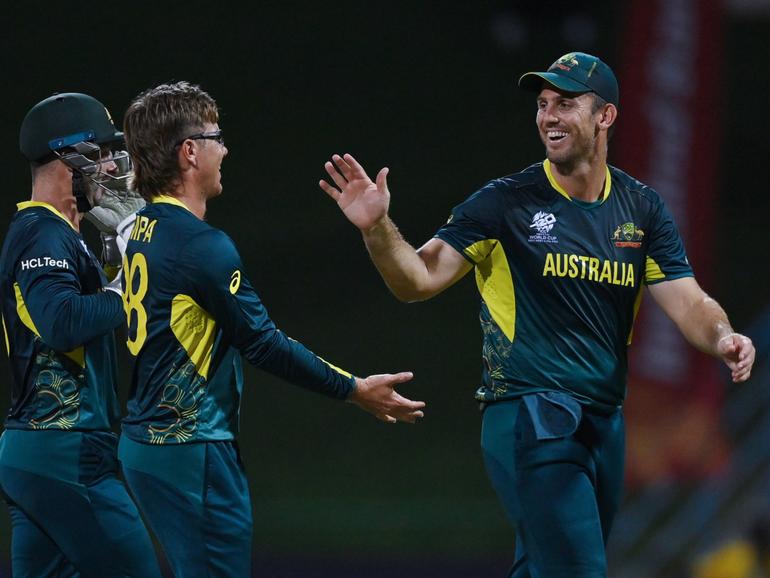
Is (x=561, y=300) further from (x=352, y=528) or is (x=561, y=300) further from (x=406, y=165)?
(x=406, y=165)

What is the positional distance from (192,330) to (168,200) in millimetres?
345

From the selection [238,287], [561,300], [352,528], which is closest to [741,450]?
[352,528]

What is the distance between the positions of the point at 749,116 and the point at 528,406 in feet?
24.8

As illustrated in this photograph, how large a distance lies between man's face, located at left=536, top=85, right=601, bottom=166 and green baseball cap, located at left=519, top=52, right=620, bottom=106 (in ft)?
0.10

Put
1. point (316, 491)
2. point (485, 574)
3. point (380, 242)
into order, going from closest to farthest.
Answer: point (380, 242) → point (485, 574) → point (316, 491)

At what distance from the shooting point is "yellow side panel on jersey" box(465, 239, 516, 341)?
3381 mm

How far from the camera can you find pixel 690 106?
8.10 m

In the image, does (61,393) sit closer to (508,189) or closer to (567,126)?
(508,189)

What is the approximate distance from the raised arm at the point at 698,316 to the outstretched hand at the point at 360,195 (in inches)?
→ 35.8

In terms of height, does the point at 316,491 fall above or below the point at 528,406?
below

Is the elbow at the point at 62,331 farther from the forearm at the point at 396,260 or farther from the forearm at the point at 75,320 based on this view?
the forearm at the point at 396,260

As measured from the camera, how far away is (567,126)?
3.45 m

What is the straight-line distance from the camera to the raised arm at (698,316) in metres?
3.31

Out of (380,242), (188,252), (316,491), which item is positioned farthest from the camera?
(316,491)
